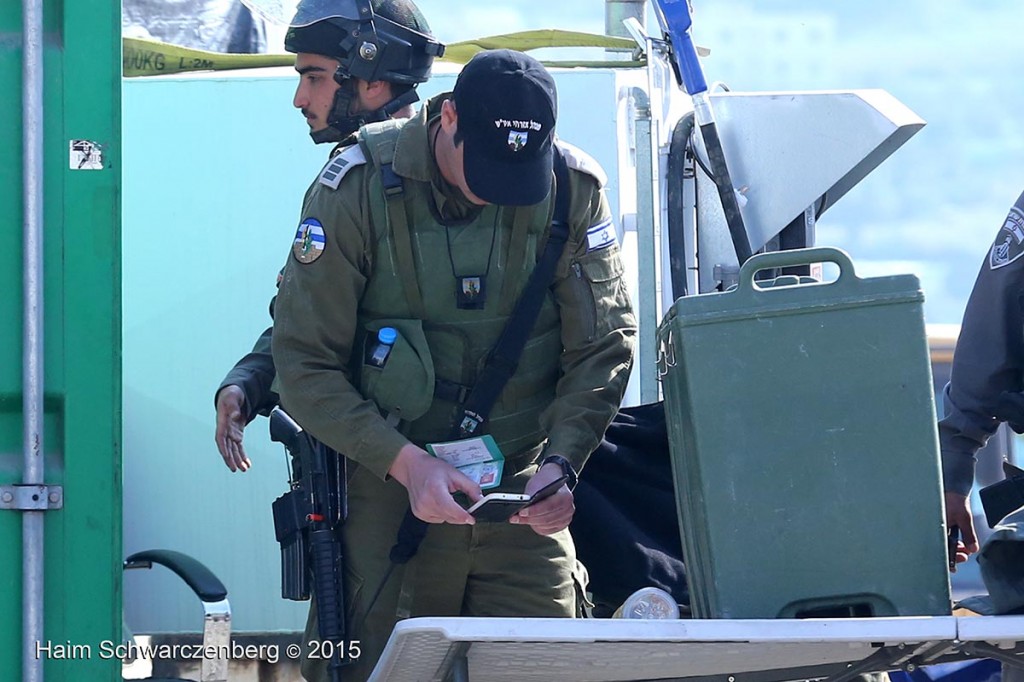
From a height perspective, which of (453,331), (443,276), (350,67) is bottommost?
(453,331)

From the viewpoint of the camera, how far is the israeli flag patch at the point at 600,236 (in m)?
2.78

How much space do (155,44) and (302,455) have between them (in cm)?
215

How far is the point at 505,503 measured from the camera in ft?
7.81

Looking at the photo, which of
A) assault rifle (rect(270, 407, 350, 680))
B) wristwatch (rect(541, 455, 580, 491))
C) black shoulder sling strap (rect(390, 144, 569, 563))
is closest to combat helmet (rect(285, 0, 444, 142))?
black shoulder sling strap (rect(390, 144, 569, 563))

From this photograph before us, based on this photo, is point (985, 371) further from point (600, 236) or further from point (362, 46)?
point (362, 46)

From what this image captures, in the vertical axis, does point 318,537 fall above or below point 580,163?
below

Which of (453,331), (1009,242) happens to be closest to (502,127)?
(453,331)

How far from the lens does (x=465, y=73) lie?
2549mm

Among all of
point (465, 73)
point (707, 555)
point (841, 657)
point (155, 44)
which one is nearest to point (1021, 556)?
point (841, 657)

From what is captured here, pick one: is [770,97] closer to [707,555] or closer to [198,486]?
[198,486]

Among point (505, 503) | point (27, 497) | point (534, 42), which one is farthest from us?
point (534, 42)

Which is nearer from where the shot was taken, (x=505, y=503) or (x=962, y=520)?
(x=505, y=503)

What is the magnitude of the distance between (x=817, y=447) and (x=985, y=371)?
100cm

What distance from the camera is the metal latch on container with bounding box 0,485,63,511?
7.21 feet
